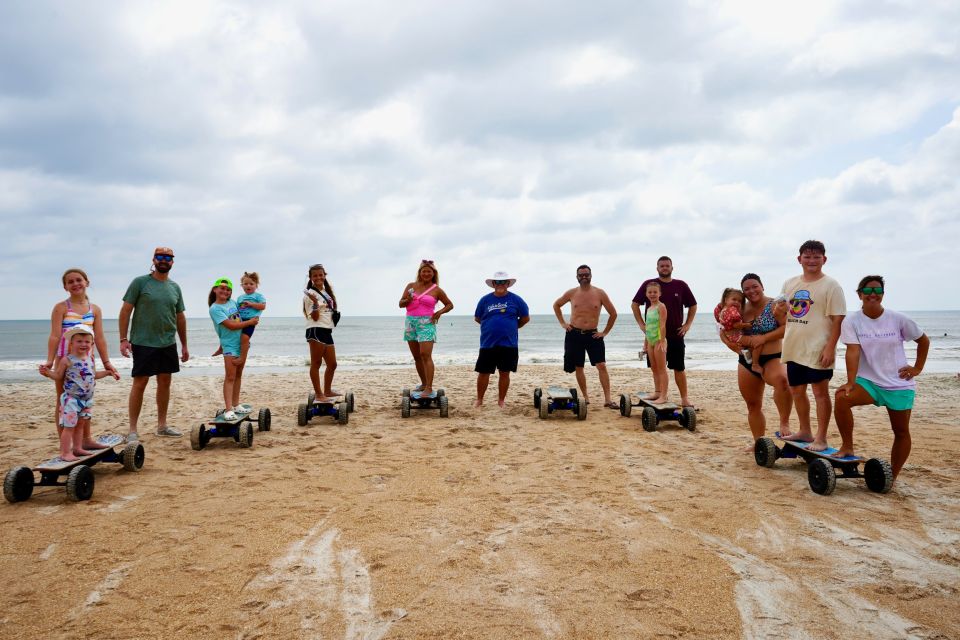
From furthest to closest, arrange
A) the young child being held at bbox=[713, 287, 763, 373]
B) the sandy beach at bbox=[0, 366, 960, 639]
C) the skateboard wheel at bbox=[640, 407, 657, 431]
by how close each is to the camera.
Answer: the skateboard wheel at bbox=[640, 407, 657, 431]
the young child being held at bbox=[713, 287, 763, 373]
the sandy beach at bbox=[0, 366, 960, 639]

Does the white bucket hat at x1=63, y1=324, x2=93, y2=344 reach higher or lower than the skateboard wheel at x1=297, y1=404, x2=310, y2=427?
higher

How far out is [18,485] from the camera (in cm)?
424

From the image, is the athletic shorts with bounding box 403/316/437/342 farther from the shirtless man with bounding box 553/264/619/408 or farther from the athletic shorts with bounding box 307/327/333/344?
the shirtless man with bounding box 553/264/619/408

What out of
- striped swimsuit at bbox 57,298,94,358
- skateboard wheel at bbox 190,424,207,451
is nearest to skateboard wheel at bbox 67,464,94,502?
striped swimsuit at bbox 57,298,94,358

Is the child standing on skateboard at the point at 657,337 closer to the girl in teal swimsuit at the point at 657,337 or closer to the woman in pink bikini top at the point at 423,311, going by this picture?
the girl in teal swimsuit at the point at 657,337

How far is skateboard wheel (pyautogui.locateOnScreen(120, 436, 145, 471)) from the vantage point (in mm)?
5098

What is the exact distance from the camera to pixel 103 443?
5117 mm

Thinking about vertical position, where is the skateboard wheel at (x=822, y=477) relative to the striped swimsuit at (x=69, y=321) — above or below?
below

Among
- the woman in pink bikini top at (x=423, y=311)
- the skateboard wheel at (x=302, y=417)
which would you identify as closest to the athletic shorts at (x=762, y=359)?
the woman in pink bikini top at (x=423, y=311)

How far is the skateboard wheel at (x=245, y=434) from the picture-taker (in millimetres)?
6173

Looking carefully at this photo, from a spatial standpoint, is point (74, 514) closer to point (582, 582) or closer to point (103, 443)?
point (103, 443)

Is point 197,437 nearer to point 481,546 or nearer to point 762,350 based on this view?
point 481,546

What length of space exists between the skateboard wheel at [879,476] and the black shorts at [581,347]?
416 cm

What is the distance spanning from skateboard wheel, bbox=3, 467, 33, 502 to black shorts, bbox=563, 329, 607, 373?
647 cm
